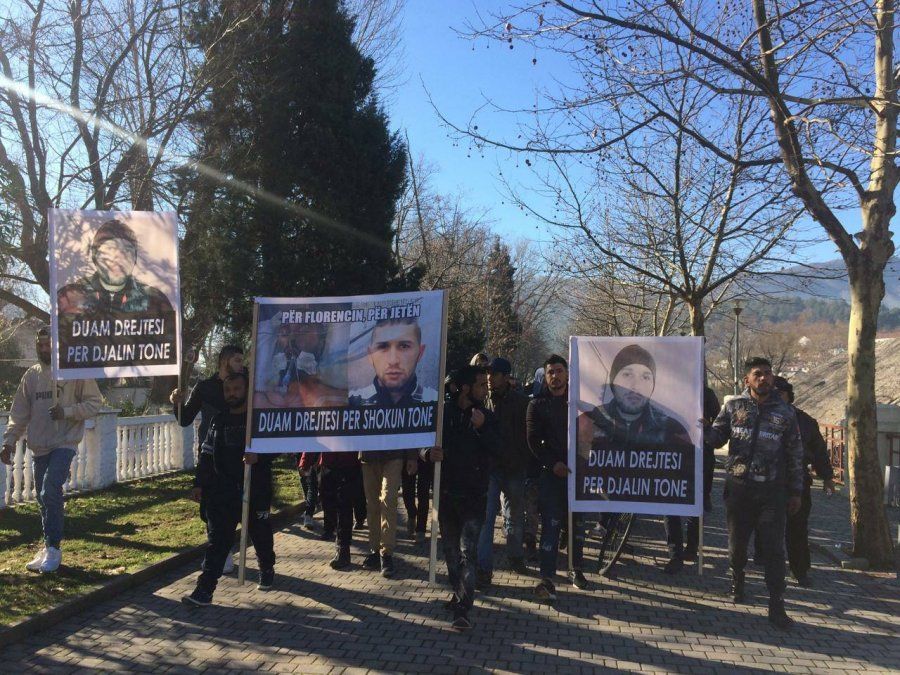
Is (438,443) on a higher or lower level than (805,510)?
higher

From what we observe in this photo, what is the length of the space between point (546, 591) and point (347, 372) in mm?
2584

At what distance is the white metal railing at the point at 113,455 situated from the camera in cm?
967

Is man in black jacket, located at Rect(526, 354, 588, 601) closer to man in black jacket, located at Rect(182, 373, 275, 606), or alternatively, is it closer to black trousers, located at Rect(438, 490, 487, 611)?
black trousers, located at Rect(438, 490, 487, 611)

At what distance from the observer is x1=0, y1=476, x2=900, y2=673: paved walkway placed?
16.2 feet

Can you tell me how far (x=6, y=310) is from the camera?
31.0 metres

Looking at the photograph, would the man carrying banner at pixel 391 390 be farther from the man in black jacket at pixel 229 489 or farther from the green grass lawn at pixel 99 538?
the green grass lawn at pixel 99 538

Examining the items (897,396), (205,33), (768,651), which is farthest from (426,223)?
(768,651)

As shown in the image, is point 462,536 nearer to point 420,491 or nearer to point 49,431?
point 420,491

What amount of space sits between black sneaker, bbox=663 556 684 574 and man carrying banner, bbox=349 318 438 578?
279cm

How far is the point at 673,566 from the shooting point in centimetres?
755

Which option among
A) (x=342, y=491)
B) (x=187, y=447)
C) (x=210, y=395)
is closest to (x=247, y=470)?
(x=210, y=395)

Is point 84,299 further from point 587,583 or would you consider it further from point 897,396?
point 897,396

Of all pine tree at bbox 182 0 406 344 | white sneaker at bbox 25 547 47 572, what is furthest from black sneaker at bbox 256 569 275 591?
pine tree at bbox 182 0 406 344

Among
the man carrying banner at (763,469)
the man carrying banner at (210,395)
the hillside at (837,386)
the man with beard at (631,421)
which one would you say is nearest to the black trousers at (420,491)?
the man with beard at (631,421)
